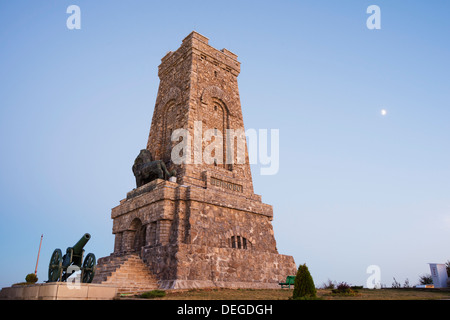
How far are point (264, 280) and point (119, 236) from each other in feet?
29.6

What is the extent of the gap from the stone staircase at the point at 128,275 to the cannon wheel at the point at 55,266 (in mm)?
2360

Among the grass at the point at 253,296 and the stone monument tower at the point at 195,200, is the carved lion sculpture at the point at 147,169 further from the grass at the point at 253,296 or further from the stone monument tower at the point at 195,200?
the grass at the point at 253,296

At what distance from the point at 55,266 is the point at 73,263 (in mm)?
610

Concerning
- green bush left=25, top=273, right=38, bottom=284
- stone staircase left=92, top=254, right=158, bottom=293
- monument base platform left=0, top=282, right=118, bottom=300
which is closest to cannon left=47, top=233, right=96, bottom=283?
monument base platform left=0, top=282, right=118, bottom=300

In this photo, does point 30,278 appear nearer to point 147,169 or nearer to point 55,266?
point 147,169

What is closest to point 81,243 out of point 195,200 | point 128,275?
point 128,275

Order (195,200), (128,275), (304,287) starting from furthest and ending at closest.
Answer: (195,200) → (128,275) → (304,287)

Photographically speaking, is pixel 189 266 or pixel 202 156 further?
pixel 202 156

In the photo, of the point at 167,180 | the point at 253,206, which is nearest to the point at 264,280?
the point at 253,206

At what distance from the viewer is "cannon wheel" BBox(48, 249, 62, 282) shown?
488 inches

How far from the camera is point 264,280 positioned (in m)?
18.0

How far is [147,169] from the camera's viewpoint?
20.2 metres

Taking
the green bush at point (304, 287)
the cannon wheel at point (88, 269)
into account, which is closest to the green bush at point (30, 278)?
the cannon wheel at point (88, 269)
